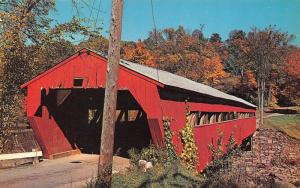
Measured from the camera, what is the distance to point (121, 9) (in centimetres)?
901

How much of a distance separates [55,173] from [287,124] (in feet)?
141

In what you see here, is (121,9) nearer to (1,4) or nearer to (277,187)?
(277,187)

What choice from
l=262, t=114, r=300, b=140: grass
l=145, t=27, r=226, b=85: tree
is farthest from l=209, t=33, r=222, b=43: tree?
l=262, t=114, r=300, b=140: grass

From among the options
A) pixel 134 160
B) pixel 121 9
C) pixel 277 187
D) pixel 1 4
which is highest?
pixel 1 4

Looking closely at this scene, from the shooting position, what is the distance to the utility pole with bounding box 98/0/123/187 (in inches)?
342

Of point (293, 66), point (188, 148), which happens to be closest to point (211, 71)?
point (293, 66)

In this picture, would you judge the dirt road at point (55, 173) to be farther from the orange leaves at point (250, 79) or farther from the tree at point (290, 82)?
the tree at point (290, 82)

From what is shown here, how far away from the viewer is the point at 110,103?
28.7 feet

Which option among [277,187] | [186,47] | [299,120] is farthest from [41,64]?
[186,47]

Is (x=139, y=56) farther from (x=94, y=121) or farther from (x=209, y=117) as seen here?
(x=209, y=117)

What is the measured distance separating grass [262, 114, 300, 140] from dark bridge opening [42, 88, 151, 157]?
29563 mm

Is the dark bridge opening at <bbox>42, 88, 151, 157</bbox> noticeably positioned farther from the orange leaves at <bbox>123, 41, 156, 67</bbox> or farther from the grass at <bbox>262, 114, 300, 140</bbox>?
the orange leaves at <bbox>123, 41, 156, 67</bbox>

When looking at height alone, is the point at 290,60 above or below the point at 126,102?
above

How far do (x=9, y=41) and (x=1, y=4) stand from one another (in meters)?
6.12
